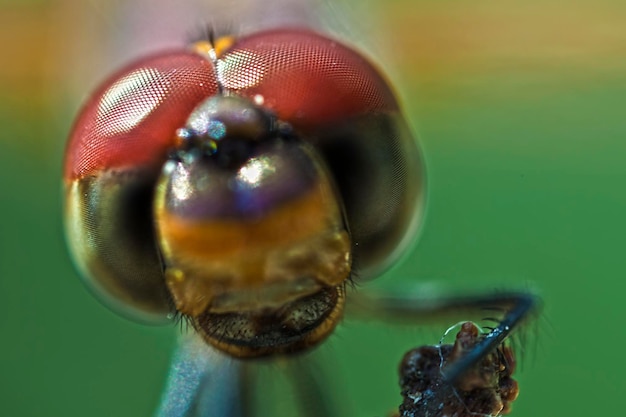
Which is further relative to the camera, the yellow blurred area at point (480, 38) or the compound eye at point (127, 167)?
the yellow blurred area at point (480, 38)

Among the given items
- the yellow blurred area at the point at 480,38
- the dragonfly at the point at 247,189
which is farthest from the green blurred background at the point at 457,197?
the dragonfly at the point at 247,189

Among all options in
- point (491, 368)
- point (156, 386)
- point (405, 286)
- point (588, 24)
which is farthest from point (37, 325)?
point (491, 368)

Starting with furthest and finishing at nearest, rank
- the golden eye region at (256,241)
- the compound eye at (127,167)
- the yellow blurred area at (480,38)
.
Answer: the yellow blurred area at (480,38) → the compound eye at (127,167) → the golden eye region at (256,241)

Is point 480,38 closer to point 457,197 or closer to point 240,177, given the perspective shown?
point 457,197

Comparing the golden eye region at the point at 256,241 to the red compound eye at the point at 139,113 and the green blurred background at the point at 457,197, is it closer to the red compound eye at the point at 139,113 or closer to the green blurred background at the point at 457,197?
the red compound eye at the point at 139,113

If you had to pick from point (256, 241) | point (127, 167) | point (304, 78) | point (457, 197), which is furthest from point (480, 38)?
point (256, 241)

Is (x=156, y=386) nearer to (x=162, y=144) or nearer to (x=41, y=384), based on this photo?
(x=41, y=384)

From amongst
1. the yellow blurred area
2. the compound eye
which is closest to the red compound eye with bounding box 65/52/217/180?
the compound eye

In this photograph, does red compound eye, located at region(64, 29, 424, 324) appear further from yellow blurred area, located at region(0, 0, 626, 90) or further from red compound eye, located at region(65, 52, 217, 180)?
yellow blurred area, located at region(0, 0, 626, 90)
